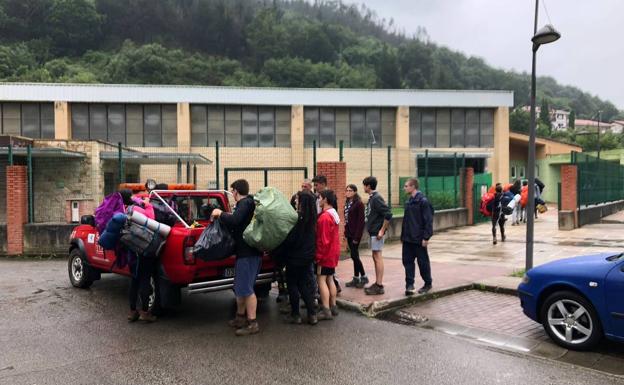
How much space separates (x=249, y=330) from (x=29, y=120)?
36.3 meters

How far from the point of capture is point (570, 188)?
54.0 ft

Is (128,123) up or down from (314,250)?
up

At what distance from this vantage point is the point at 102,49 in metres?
101

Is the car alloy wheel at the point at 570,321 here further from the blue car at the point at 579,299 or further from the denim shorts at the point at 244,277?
the denim shorts at the point at 244,277

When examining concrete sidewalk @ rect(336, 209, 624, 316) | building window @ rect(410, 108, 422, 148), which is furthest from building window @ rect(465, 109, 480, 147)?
concrete sidewalk @ rect(336, 209, 624, 316)

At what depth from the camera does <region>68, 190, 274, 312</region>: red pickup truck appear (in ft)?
20.9

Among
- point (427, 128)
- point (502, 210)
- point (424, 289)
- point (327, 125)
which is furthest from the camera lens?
point (427, 128)

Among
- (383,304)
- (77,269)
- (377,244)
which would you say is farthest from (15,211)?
(383,304)

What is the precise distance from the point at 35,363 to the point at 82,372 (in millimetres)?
635

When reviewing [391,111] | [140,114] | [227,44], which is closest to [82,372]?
[140,114]

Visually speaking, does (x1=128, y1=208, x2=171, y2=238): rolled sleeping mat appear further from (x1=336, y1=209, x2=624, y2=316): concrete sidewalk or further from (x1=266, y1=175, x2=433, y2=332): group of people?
(x1=336, y1=209, x2=624, y2=316): concrete sidewalk

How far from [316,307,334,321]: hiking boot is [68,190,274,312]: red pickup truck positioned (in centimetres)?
83

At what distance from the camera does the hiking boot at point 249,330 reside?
6.01m

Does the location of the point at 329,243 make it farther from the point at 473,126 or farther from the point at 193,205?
the point at 473,126
